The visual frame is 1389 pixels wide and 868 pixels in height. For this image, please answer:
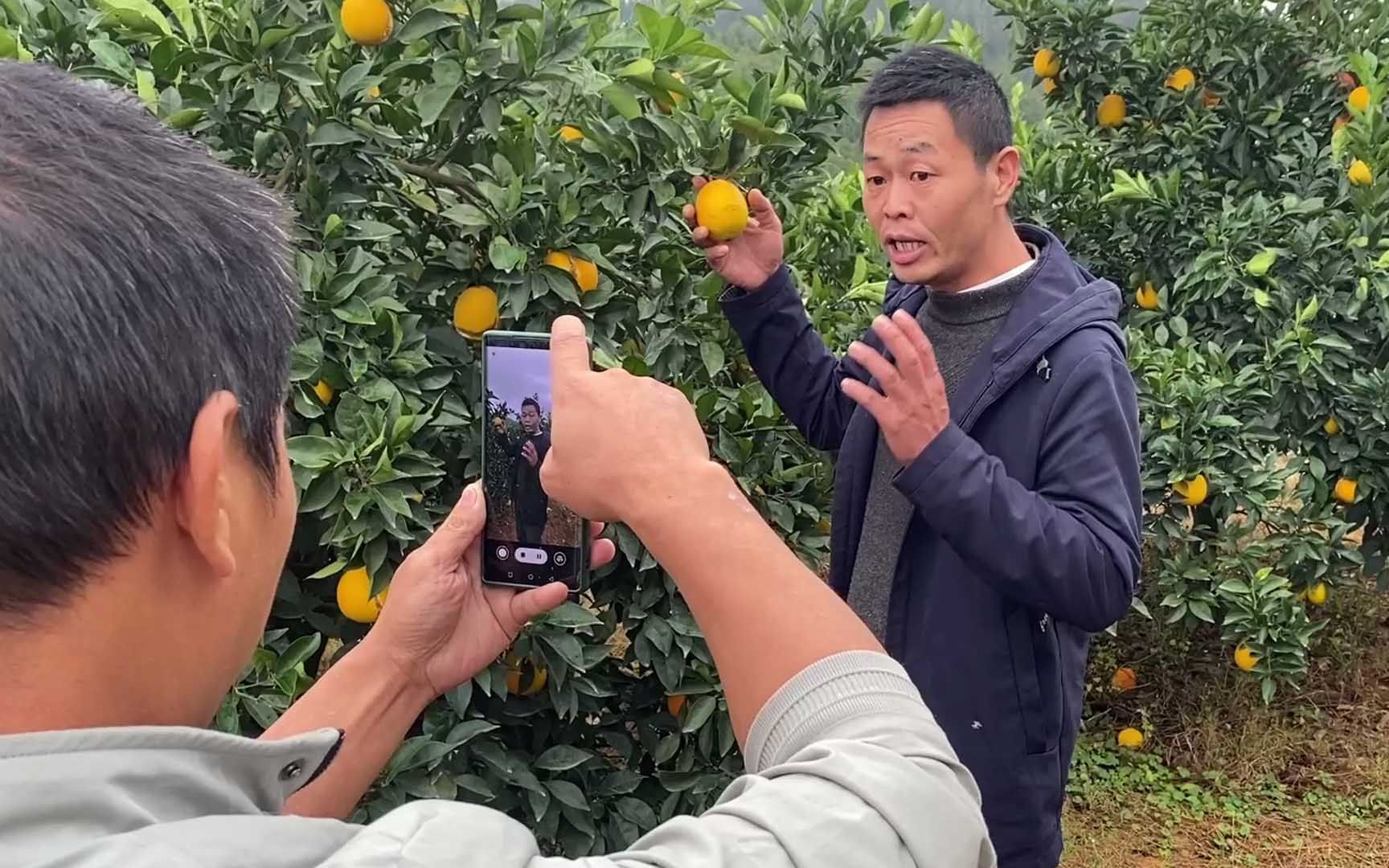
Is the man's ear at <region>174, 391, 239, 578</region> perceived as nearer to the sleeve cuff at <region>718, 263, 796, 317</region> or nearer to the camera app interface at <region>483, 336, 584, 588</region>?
the camera app interface at <region>483, 336, 584, 588</region>

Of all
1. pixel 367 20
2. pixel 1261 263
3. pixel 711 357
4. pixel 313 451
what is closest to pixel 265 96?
pixel 367 20

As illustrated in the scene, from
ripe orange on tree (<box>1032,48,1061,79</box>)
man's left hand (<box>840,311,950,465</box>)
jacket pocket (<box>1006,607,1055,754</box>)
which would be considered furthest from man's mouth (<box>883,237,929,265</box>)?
ripe orange on tree (<box>1032,48,1061,79</box>)

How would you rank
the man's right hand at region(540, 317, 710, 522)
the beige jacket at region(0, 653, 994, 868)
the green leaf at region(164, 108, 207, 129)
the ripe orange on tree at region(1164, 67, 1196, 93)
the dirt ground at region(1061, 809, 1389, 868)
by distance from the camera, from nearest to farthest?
the beige jacket at region(0, 653, 994, 868) → the man's right hand at region(540, 317, 710, 522) → the green leaf at region(164, 108, 207, 129) → the dirt ground at region(1061, 809, 1389, 868) → the ripe orange on tree at region(1164, 67, 1196, 93)

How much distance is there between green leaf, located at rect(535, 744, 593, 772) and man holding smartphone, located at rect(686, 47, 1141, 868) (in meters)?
0.48

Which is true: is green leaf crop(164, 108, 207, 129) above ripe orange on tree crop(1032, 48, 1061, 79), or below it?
above

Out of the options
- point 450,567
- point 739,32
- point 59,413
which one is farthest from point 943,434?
point 739,32

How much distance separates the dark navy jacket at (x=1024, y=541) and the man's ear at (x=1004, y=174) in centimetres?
12

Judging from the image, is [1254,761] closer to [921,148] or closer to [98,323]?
[921,148]

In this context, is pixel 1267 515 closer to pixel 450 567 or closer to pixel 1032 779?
pixel 1032 779

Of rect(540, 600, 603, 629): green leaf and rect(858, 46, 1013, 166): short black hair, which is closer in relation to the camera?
rect(540, 600, 603, 629): green leaf

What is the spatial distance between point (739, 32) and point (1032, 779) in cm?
156

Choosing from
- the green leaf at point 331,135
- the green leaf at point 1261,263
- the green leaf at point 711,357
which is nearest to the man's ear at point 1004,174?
the green leaf at point 711,357

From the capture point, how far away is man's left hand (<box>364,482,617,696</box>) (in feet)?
3.59

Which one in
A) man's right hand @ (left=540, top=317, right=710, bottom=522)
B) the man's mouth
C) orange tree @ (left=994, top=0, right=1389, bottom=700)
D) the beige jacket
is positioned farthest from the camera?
orange tree @ (left=994, top=0, right=1389, bottom=700)
